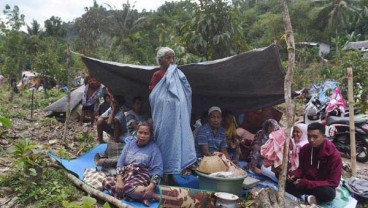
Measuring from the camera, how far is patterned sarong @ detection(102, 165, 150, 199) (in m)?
3.36

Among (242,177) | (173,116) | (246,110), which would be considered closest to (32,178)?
(173,116)

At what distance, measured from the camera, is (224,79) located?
14.0 feet

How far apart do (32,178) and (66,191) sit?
1.27ft

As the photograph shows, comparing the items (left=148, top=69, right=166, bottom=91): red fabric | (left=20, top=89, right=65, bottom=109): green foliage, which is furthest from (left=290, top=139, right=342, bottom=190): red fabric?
(left=20, top=89, right=65, bottom=109): green foliage

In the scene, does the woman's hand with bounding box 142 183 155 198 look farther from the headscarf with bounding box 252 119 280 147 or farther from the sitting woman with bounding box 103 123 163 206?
the headscarf with bounding box 252 119 280 147

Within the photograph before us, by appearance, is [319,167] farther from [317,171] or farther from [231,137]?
[231,137]

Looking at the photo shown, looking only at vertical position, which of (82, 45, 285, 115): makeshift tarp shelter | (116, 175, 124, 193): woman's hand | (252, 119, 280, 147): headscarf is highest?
(82, 45, 285, 115): makeshift tarp shelter

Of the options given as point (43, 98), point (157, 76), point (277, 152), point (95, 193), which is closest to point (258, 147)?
point (277, 152)

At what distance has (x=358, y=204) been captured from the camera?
157 inches

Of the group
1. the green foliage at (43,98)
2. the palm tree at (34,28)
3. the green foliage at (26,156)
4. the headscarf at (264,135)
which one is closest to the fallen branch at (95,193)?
the green foliage at (26,156)

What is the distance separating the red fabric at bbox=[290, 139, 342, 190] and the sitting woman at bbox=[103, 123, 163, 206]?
148 centimetres

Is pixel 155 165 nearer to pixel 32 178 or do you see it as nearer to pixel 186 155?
pixel 186 155

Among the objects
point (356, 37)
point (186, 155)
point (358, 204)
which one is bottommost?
point (358, 204)

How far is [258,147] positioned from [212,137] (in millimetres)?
677
